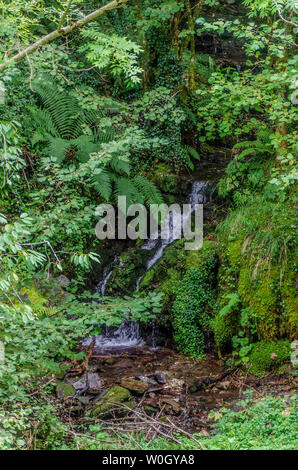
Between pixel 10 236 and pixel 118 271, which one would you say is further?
pixel 118 271

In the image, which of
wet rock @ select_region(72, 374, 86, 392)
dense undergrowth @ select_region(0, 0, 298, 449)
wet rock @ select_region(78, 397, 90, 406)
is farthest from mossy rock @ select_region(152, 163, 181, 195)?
wet rock @ select_region(78, 397, 90, 406)

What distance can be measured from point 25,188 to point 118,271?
2.33 m

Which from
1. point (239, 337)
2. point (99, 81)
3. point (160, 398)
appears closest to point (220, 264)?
point (239, 337)

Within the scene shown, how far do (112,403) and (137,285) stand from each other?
2944mm

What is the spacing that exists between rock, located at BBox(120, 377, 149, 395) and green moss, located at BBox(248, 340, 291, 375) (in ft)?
4.80

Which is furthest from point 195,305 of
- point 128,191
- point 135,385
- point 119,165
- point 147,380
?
point 119,165

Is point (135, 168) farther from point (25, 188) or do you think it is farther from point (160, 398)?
point (160, 398)

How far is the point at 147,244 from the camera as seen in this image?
8328 millimetres

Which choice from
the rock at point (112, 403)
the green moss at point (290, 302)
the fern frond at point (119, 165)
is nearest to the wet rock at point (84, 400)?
the rock at point (112, 403)

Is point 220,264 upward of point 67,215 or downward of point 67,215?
downward

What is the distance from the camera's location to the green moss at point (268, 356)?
5.38 meters

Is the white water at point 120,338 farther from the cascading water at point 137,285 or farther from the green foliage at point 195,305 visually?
the green foliage at point 195,305

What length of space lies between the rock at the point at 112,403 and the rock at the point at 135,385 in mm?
159

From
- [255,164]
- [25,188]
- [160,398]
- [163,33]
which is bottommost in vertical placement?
[160,398]
